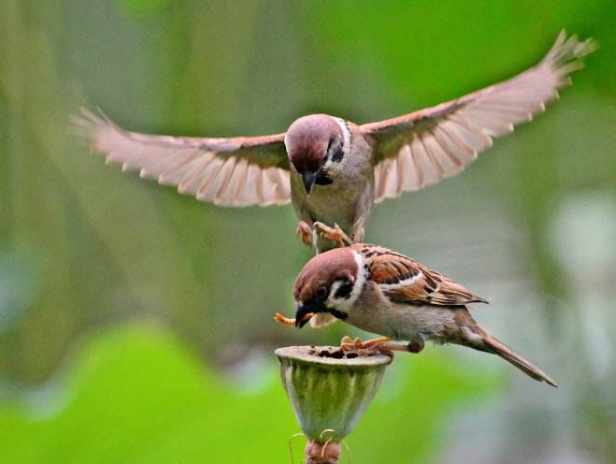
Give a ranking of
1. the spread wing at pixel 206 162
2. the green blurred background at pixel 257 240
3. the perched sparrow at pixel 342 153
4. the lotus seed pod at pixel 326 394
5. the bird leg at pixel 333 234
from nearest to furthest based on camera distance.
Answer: the lotus seed pod at pixel 326 394, the green blurred background at pixel 257 240, the bird leg at pixel 333 234, the perched sparrow at pixel 342 153, the spread wing at pixel 206 162

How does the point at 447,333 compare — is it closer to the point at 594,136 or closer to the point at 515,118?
the point at 515,118

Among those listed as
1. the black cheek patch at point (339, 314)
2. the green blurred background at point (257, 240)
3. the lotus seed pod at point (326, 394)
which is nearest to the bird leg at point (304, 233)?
the green blurred background at point (257, 240)

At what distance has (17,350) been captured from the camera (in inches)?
139

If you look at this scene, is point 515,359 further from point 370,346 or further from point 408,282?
point 370,346

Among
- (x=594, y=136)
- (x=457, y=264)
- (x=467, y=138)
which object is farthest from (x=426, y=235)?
(x=467, y=138)

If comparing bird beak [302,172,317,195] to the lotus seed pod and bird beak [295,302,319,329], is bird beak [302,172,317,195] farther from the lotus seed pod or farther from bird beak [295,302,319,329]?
the lotus seed pod

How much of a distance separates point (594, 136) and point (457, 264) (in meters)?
0.97

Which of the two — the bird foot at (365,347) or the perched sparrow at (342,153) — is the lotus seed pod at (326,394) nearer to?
the bird foot at (365,347)

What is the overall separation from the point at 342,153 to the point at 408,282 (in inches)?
21.5

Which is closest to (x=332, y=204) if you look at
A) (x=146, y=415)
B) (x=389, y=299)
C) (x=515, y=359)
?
(x=389, y=299)

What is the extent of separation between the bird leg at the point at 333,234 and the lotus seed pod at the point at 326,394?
0.87 meters

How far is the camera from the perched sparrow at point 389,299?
73.2 inches

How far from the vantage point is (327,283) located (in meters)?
1.86

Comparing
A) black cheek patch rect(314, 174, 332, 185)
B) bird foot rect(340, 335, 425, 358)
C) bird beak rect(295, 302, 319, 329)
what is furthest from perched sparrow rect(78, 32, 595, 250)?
bird beak rect(295, 302, 319, 329)
